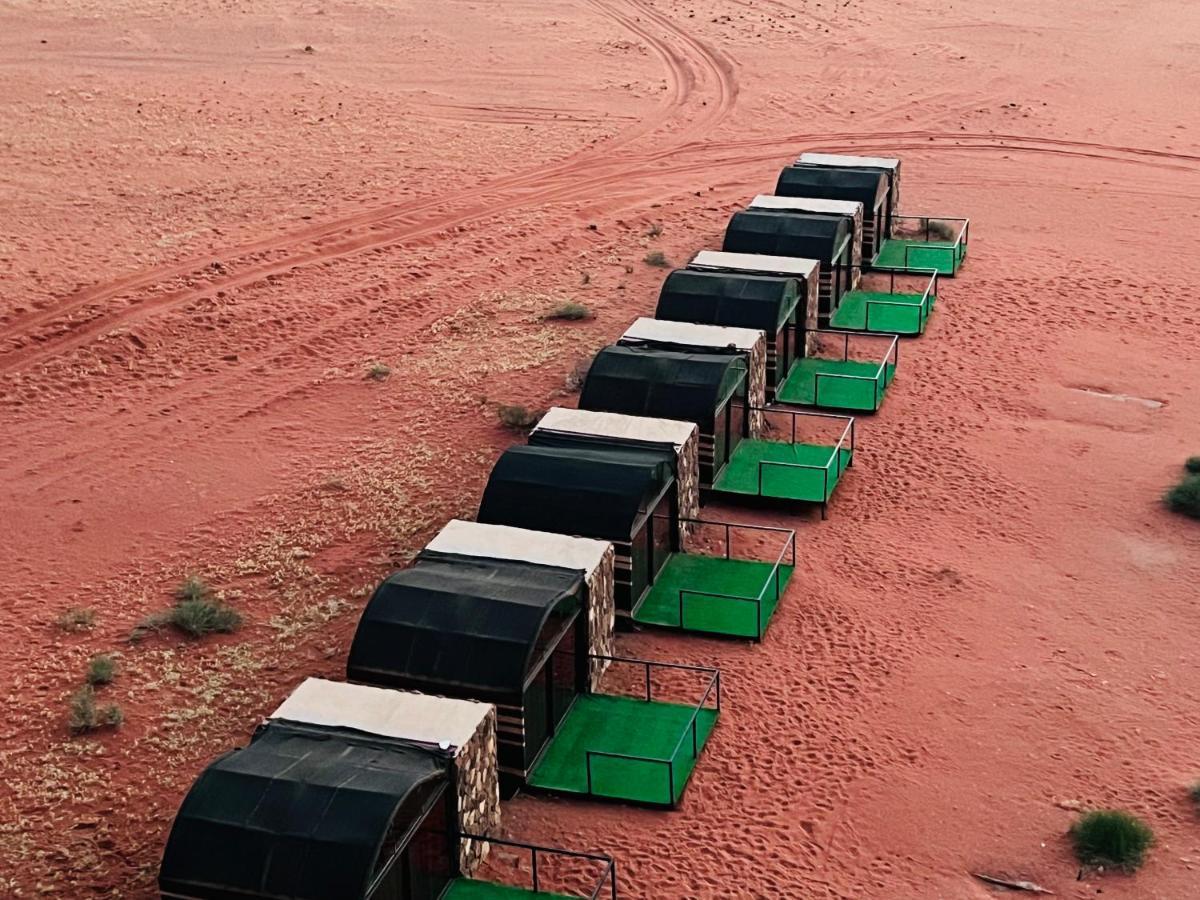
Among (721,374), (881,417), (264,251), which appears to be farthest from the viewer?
(264,251)

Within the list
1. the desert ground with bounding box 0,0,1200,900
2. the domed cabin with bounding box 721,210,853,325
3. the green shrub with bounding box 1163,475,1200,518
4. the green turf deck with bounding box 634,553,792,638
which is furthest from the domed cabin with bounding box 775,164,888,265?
the green turf deck with bounding box 634,553,792,638

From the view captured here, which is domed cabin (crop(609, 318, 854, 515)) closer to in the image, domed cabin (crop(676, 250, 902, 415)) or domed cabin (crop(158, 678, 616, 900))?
domed cabin (crop(676, 250, 902, 415))

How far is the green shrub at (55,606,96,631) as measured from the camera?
24.1 meters

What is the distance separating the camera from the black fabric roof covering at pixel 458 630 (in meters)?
20.2

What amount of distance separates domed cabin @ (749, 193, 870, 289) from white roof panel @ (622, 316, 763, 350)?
24.9 feet

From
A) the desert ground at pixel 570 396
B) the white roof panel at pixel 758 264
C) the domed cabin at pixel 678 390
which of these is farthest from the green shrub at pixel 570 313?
A: the domed cabin at pixel 678 390

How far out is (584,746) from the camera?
2136cm

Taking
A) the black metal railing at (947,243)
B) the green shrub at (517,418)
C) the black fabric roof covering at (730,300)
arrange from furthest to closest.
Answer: the black metal railing at (947,243)
the black fabric roof covering at (730,300)
the green shrub at (517,418)

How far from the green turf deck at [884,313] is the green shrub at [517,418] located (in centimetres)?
832

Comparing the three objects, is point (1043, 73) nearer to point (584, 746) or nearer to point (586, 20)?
point (586, 20)

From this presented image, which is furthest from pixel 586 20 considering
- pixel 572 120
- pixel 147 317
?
pixel 147 317

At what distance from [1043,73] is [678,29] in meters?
13.4

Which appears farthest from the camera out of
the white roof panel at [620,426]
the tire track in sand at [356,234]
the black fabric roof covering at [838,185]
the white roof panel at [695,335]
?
the black fabric roof covering at [838,185]

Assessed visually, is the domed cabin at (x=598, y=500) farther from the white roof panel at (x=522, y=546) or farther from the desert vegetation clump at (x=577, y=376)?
the desert vegetation clump at (x=577, y=376)
